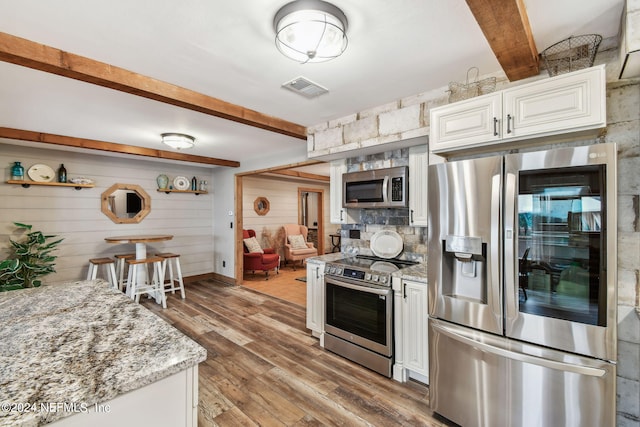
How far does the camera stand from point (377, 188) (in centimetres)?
303

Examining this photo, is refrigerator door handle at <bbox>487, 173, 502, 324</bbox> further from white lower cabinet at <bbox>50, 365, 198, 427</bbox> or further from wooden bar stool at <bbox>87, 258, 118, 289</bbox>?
wooden bar stool at <bbox>87, 258, 118, 289</bbox>

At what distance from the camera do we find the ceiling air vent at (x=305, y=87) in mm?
2301

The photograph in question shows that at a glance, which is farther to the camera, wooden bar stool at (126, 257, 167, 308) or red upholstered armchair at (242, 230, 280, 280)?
red upholstered armchair at (242, 230, 280, 280)

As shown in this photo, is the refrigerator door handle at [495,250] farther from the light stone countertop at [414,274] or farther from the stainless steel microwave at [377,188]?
the stainless steel microwave at [377,188]

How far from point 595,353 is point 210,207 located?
6.10 metres

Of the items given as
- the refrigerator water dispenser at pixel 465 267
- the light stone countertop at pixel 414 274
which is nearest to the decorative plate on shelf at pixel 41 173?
the light stone countertop at pixel 414 274

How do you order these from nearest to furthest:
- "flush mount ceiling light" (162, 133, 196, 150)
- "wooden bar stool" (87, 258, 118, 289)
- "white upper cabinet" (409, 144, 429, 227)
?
1. "white upper cabinet" (409, 144, 429, 227)
2. "flush mount ceiling light" (162, 133, 196, 150)
3. "wooden bar stool" (87, 258, 118, 289)

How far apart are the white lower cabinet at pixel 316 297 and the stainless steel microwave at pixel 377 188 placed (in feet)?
2.55

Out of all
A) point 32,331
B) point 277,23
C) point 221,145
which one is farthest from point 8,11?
point 221,145

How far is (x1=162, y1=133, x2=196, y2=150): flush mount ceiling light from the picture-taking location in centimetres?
367

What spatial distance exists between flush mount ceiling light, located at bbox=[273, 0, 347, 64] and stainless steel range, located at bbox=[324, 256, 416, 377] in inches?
69.9

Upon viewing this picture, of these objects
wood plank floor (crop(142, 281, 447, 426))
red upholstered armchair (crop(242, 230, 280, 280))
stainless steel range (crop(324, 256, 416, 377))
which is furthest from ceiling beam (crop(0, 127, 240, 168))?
stainless steel range (crop(324, 256, 416, 377))

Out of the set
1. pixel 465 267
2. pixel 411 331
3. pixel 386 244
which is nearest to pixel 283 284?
pixel 386 244

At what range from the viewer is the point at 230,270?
580cm
